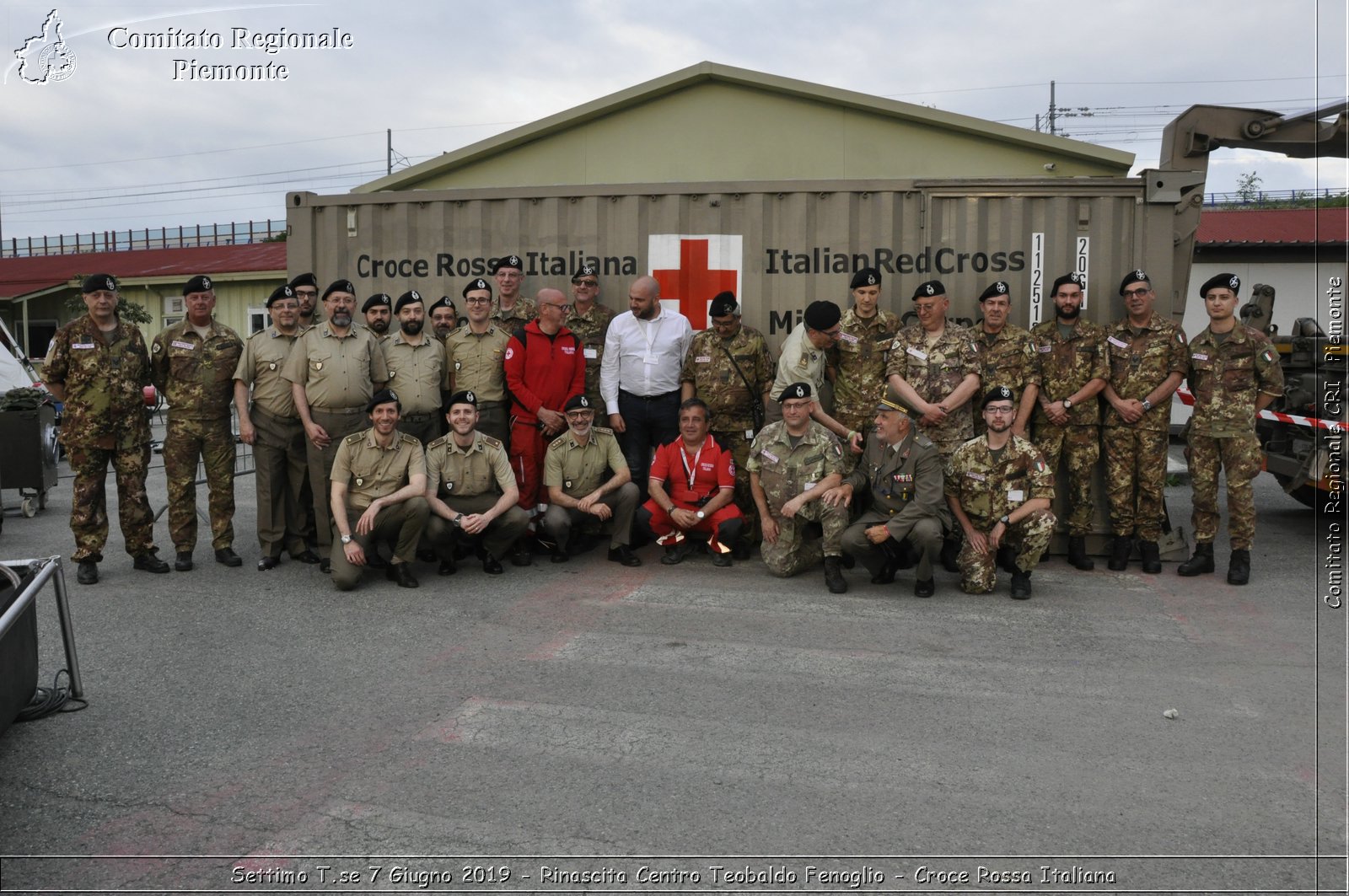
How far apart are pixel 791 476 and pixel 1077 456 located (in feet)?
6.71

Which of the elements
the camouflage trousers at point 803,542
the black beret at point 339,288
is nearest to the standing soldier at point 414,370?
the black beret at point 339,288

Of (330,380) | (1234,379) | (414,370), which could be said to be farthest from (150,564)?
(1234,379)

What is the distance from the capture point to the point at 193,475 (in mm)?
6805

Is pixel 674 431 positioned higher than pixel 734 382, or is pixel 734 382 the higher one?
pixel 734 382

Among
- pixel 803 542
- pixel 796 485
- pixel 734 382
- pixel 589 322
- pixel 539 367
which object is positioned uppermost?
pixel 589 322

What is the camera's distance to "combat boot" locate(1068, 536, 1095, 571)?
6.83m

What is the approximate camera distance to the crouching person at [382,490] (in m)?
6.21

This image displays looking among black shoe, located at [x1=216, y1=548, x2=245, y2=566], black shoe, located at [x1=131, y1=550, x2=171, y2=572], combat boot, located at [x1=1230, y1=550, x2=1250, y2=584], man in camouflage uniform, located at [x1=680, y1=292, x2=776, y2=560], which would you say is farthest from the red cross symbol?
black shoe, located at [x1=131, y1=550, x2=171, y2=572]

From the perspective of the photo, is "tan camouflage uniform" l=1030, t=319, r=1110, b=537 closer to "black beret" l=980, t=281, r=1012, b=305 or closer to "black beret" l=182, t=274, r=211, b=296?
"black beret" l=980, t=281, r=1012, b=305

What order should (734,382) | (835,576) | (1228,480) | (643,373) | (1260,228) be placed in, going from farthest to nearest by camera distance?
(1260,228) < (643,373) < (734,382) < (1228,480) < (835,576)

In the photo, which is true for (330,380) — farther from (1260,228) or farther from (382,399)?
(1260,228)

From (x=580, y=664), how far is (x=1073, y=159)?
33.5ft

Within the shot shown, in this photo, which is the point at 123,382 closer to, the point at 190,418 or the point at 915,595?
the point at 190,418

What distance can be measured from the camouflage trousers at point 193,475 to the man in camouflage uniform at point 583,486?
2.21 m
